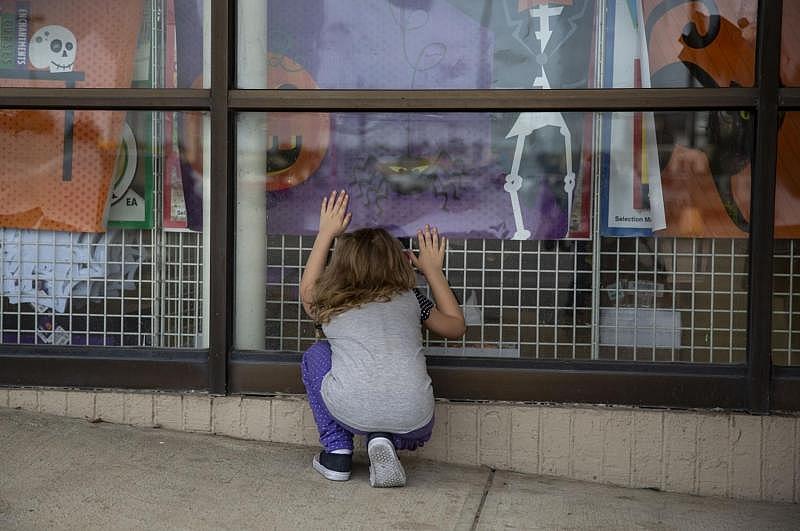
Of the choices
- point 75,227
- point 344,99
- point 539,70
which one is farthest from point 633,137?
point 75,227

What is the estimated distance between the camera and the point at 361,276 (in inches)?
162

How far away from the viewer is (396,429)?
13.0 ft

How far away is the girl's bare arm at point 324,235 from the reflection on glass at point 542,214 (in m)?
0.07

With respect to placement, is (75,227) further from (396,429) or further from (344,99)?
(396,429)

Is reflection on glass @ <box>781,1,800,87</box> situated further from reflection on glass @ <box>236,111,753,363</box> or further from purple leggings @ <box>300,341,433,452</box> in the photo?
purple leggings @ <box>300,341,433,452</box>

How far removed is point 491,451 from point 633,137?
156 centimetres

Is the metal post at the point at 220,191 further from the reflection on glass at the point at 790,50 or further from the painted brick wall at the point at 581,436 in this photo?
the reflection on glass at the point at 790,50

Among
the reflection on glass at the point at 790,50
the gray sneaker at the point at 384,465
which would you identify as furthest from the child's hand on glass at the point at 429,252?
the reflection on glass at the point at 790,50

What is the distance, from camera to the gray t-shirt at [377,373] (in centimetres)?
392

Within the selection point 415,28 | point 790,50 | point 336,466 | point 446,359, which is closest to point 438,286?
point 446,359

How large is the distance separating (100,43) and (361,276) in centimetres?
181

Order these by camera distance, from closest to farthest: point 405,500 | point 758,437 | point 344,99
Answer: point 405,500
point 758,437
point 344,99

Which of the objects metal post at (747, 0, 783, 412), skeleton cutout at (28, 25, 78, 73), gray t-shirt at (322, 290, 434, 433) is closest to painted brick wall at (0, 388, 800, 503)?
metal post at (747, 0, 783, 412)

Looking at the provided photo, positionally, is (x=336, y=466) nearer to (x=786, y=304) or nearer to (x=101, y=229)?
(x=101, y=229)
